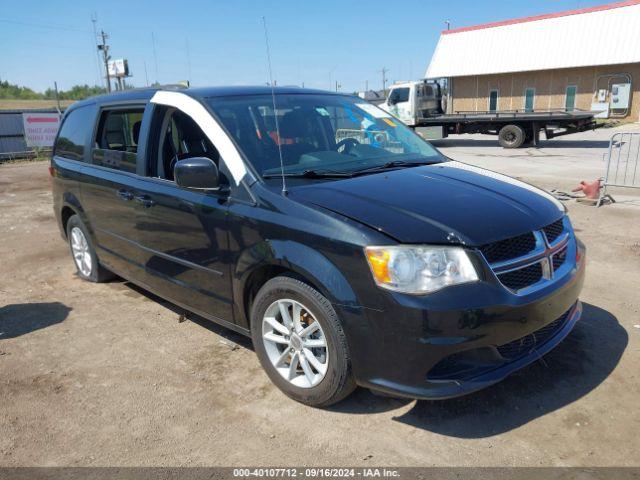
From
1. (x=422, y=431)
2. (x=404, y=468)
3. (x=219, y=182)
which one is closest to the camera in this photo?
(x=404, y=468)

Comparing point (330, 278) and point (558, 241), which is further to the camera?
point (558, 241)

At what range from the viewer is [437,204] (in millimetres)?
2912

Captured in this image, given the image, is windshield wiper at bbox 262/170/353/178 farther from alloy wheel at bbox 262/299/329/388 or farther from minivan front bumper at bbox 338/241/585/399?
minivan front bumper at bbox 338/241/585/399

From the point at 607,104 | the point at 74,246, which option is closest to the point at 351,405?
the point at 74,246

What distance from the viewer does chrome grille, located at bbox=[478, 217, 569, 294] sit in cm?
265

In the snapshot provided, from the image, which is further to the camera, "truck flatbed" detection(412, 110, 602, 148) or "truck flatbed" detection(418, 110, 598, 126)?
"truck flatbed" detection(412, 110, 602, 148)

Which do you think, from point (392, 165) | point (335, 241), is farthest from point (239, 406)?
point (392, 165)

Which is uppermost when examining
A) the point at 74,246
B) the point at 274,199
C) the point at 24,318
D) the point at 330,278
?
the point at 274,199

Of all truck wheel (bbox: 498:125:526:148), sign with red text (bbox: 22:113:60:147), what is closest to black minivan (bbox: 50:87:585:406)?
truck wheel (bbox: 498:125:526:148)

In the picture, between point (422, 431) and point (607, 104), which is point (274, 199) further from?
point (607, 104)

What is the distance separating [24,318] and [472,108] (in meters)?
38.2

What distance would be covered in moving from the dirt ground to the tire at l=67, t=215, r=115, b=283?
0.47 metres

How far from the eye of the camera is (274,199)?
9.96ft

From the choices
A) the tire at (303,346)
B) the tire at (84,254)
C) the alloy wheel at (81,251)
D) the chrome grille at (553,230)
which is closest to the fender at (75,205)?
the tire at (84,254)
